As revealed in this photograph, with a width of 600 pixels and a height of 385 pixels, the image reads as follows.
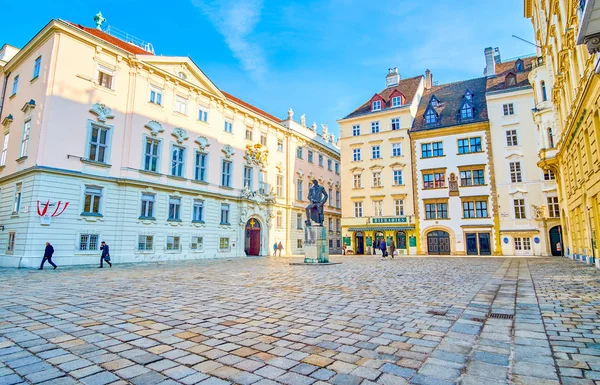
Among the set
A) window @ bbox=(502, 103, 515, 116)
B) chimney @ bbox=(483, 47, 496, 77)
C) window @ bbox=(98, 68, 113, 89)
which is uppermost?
chimney @ bbox=(483, 47, 496, 77)

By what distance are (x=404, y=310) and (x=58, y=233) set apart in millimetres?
20724

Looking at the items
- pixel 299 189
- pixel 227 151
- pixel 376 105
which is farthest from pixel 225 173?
pixel 376 105

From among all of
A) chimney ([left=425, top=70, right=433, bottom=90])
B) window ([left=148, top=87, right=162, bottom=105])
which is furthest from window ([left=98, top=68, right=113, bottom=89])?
chimney ([left=425, top=70, right=433, bottom=90])

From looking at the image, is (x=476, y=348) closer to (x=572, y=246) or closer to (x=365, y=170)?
(x=572, y=246)

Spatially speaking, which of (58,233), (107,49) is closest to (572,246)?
(58,233)

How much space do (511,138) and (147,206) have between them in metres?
33.2

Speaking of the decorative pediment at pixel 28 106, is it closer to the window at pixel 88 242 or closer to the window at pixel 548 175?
the window at pixel 88 242

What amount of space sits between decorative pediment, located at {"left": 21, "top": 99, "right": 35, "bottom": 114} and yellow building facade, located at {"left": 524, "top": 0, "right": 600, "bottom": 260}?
2637 centimetres

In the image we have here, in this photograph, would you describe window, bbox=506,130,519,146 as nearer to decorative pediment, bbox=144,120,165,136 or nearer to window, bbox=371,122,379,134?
window, bbox=371,122,379,134

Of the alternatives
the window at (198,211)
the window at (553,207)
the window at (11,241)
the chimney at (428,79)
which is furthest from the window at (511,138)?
the window at (11,241)

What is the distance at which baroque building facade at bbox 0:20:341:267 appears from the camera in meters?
20.1

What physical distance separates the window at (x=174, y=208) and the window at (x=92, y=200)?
506 centimetres

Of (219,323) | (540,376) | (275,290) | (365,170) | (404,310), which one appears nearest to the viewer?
(540,376)

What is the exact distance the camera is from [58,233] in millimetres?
19719
